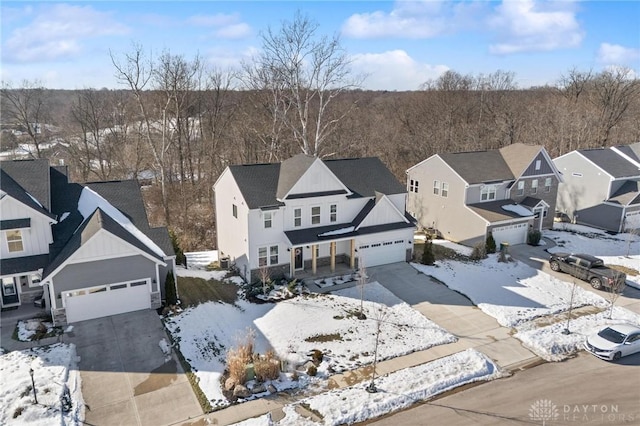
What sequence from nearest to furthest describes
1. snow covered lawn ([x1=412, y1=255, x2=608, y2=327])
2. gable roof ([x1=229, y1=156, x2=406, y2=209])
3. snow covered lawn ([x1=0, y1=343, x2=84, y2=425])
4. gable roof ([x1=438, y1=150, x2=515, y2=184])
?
snow covered lawn ([x1=0, y1=343, x2=84, y2=425])
snow covered lawn ([x1=412, y1=255, x2=608, y2=327])
gable roof ([x1=229, y1=156, x2=406, y2=209])
gable roof ([x1=438, y1=150, x2=515, y2=184])

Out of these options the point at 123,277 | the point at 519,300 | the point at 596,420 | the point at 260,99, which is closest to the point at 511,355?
the point at 596,420

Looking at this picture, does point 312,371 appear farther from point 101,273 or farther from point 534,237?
point 534,237

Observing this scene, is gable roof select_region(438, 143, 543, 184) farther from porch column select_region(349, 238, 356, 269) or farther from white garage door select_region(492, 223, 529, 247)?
porch column select_region(349, 238, 356, 269)

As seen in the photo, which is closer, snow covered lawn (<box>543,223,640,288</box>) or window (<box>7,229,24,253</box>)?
window (<box>7,229,24,253</box>)

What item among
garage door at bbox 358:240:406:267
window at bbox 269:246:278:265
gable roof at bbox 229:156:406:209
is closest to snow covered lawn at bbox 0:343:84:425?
window at bbox 269:246:278:265

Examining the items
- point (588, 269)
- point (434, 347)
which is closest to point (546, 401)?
point (434, 347)

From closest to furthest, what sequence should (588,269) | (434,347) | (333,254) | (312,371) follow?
1. (312,371)
2. (434,347)
3. (588,269)
4. (333,254)
